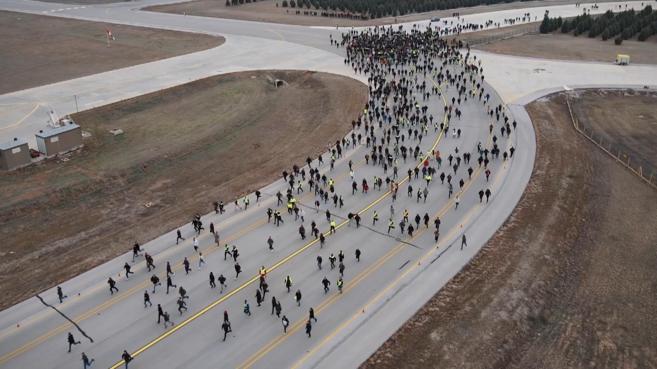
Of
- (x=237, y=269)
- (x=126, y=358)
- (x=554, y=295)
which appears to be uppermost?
(x=237, y=269)

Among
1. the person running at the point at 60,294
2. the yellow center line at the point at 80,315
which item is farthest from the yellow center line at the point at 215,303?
the person running at the point at 60,294

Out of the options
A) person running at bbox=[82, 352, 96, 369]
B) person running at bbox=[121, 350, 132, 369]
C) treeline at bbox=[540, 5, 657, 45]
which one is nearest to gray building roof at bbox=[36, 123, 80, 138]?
person running at bbox=[82, 352, 96, 369]

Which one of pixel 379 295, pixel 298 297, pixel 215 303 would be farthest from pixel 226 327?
pixel 379 295

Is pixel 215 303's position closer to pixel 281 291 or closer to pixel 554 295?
pixel 281 291

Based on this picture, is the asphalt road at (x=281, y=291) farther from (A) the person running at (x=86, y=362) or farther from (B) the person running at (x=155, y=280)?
(B) the person running at (x=155, y=280)

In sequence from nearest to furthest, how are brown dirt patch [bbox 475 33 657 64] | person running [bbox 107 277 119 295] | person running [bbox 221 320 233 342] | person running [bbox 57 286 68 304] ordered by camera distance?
person running [bbox 221 320 233 342] → person running [bbox 57 286 68 304] → person running [bbox 107 277 119 295] → brown dirt patch [bbox 475 33 657 64]

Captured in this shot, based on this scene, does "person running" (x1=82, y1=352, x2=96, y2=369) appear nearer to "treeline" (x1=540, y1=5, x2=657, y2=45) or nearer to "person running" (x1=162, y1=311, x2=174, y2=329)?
"person running" (x1=162, y1=311, x2=174, y2=329)

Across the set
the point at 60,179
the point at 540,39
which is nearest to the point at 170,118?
the point at 60,179
